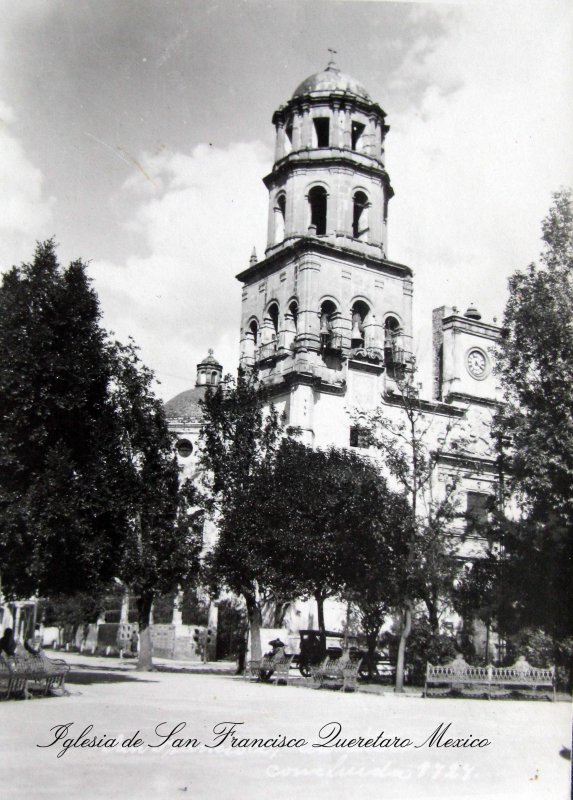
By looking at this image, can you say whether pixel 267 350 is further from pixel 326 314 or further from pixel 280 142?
pixel 280 142

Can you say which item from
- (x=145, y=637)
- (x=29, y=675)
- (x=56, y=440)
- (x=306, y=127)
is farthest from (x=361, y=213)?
(x=29, y=675)

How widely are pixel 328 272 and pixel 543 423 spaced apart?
50.6 ft

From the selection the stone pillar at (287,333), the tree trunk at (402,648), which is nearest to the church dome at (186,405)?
the stone pillar at (287,333)

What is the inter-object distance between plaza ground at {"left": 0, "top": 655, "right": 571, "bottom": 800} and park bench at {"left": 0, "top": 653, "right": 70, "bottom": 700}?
278 millimetres

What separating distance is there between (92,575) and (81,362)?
440 cm

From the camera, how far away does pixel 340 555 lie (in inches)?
899

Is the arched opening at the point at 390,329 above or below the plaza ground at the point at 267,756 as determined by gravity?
above

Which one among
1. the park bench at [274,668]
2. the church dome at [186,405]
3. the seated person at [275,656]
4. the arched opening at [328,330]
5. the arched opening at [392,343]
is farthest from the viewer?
the church dome at [186,405]

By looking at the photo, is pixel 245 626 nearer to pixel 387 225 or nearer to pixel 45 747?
pixel 387 225

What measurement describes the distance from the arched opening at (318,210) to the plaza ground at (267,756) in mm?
23523

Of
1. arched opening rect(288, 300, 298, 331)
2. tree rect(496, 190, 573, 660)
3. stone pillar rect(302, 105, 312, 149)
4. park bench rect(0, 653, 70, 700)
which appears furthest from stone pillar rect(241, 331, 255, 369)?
park bench rect(0, 653, 70, 700)

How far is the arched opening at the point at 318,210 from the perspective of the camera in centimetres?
3326

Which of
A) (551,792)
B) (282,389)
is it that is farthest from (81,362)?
(282,389)

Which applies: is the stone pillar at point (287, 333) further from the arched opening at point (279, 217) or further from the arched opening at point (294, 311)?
the arched opening at point (279, 217)
